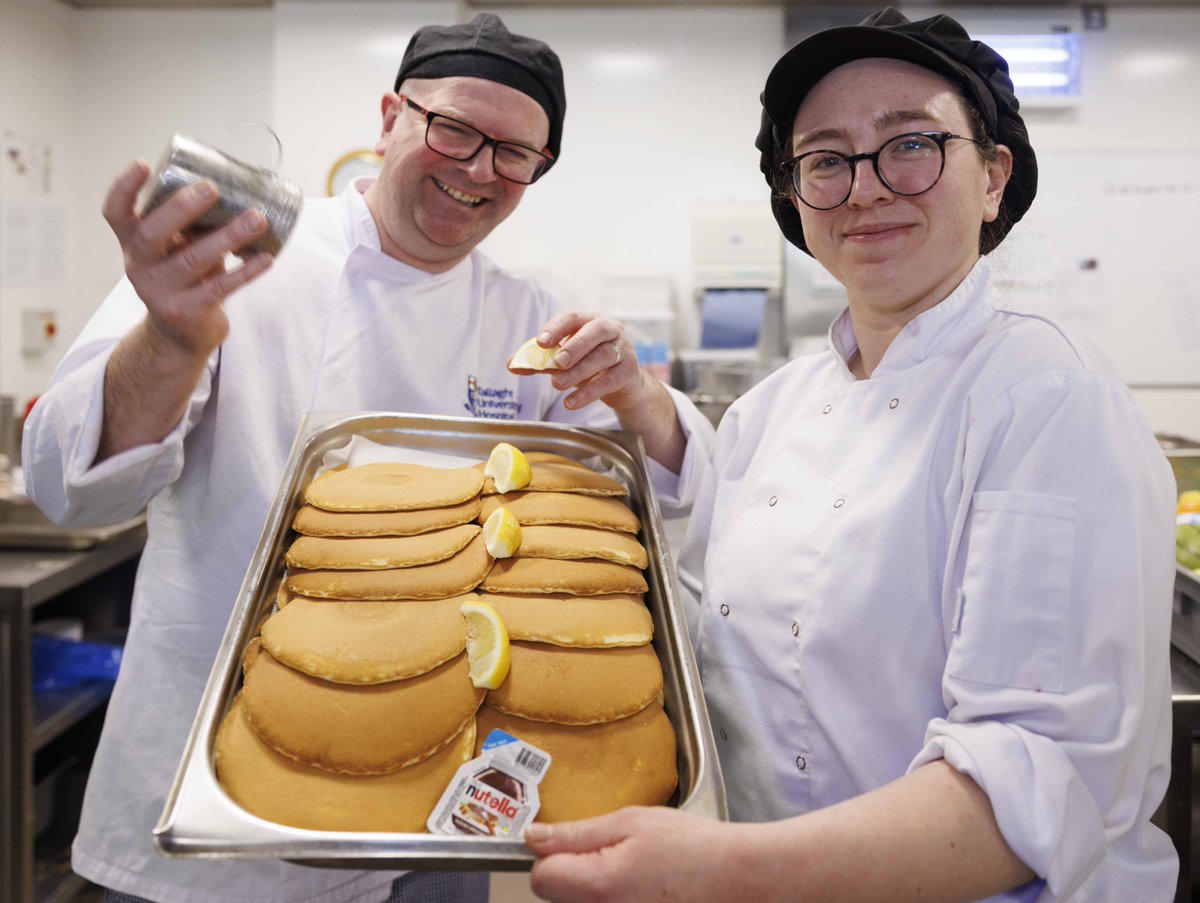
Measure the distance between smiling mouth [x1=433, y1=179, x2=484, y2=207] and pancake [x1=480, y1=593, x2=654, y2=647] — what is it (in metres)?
0.80

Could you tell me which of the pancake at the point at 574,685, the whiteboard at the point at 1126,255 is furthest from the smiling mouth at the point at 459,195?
the whiteboard at the point at 1126,255

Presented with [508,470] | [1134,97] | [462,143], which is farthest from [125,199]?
[1134,97]

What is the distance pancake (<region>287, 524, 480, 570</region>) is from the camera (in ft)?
3.68

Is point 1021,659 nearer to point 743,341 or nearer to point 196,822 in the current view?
point 196,822

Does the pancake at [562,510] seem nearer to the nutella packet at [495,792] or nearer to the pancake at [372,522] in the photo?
the pancake at [372,522]

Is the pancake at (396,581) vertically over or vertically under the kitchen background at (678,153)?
under

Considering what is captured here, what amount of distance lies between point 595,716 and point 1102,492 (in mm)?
570

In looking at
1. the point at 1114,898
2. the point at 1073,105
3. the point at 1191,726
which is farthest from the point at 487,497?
the point at 1073,105

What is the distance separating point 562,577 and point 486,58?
0.95 meters

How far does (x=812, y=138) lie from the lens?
46.3 inches

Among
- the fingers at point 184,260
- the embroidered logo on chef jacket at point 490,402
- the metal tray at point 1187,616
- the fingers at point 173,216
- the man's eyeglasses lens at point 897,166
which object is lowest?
the metal tray at point 1187,616

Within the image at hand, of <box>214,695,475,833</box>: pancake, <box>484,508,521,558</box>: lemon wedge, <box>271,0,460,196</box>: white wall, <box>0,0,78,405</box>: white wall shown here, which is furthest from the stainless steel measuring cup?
<box>0,0,78,405</box>: white wall

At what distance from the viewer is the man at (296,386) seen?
4.24 ft

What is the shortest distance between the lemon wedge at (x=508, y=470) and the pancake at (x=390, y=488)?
0.03 meters
